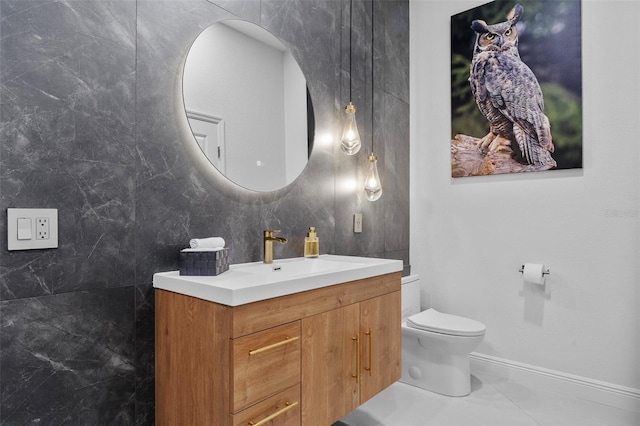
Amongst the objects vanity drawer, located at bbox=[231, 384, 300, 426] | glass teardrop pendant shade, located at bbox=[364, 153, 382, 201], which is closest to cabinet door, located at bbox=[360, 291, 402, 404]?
vanity drawer, located at bbox=[231, 384, 300, 426]

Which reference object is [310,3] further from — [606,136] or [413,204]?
[606,136]

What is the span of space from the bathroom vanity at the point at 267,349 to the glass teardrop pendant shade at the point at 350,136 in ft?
2.70

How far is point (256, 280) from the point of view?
130 cm

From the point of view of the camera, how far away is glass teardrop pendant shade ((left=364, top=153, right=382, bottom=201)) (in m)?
2.38

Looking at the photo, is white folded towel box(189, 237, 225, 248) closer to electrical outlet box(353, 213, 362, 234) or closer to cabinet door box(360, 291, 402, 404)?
cabinet door box(360, 291, 402, 404)

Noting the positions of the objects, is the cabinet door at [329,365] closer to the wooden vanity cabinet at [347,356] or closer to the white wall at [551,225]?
the wooden vanity cabinet at [347,356]

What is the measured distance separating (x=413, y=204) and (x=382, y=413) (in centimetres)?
151

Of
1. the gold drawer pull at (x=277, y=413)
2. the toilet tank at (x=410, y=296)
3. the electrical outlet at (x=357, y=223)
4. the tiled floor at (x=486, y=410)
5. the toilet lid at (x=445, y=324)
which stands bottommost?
the tiled floor at (x=486, y=410)

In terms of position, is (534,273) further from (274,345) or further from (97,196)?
(97,196)

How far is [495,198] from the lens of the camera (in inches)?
104

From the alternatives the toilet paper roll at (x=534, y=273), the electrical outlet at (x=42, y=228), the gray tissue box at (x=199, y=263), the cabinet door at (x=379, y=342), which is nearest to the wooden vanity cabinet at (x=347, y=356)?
the cabinet door at (x=379, y=342)

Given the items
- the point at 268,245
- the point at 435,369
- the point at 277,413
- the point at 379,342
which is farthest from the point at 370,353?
the point at 435,369

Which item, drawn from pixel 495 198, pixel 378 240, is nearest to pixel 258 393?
pixel 378 240

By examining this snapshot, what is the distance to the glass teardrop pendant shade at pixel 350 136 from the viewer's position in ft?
7.29
